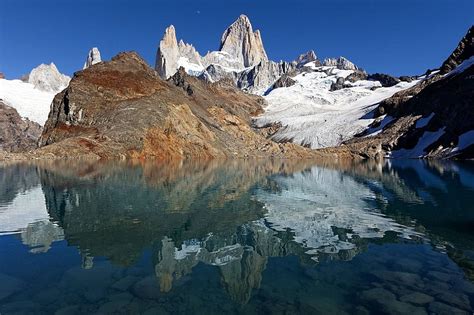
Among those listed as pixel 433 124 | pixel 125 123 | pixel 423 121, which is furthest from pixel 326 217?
pixel 423 121

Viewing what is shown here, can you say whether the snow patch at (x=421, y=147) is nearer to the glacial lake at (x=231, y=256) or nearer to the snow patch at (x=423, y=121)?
the snow patch at (x=423, y=121)

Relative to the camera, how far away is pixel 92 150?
86750 mm

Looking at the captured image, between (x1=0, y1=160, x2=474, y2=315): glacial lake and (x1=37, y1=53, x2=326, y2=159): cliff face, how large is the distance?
6046cm

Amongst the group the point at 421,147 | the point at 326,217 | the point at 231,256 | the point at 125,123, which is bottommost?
the point at 231,256

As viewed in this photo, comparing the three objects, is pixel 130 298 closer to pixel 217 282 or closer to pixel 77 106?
pixel 217 282

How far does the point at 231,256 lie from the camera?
640 inches

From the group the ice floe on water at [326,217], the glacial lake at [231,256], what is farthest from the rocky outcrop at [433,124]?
the glacial lake at [231,256]

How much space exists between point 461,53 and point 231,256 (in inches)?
8346

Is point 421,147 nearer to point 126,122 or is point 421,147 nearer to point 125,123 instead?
point 126,122

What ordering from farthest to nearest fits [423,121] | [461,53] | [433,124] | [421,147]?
[461,53] → [423,121] → [433,124] → [421,147]

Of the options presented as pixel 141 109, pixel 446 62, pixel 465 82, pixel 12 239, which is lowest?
pixel 12 239

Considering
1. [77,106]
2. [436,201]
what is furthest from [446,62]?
[436,201]

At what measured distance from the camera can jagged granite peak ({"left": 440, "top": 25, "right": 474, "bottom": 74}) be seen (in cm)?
18575

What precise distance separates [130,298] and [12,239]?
10030 mm
